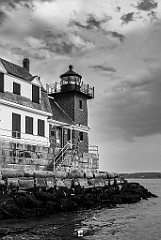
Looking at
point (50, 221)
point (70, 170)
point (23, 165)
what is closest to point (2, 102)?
point (23, 165)

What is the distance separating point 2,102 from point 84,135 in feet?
40.8

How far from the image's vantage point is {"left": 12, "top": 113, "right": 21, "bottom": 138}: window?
26.1 meters

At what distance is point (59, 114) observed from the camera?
112 ft

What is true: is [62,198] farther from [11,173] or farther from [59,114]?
[59,114]

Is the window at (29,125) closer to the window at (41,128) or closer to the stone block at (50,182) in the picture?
the window at (41,128)

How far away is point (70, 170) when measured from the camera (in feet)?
91.1

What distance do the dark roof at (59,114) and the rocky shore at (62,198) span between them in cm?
708

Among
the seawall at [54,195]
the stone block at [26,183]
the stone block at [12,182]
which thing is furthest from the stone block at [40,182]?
the stone block at [12,182]

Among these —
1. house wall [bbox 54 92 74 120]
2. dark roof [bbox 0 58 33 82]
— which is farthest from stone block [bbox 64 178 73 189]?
house wall [bbox 54 92 74 120]

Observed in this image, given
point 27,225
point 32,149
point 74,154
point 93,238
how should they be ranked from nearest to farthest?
point 93,238
point 27,225
point 32,149
point 74,154

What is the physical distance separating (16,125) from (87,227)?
465 inches

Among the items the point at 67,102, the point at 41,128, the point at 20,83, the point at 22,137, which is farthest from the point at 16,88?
the point at 67,102

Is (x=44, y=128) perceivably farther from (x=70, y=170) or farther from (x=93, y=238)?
(x=93, y=238)

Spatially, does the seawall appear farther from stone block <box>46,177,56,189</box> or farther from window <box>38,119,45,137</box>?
window <box>38,119,45,137</box>
